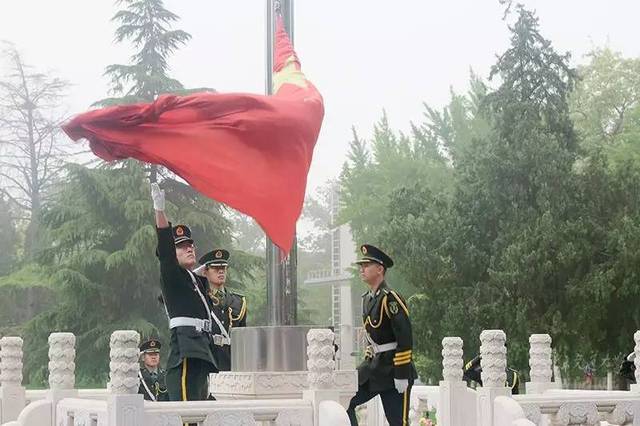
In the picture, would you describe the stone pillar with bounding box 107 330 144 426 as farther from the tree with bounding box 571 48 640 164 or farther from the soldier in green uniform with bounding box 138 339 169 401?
the tree with bounding box 571 48 640 164

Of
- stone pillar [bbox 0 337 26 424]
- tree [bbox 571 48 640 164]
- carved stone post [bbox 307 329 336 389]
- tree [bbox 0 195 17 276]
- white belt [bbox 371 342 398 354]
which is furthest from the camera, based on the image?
tree [bbox 571 48 640 164]

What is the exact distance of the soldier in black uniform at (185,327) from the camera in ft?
17.2

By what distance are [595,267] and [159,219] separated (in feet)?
47.8

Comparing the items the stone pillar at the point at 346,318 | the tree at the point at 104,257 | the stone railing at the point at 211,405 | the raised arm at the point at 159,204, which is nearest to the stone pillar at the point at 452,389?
the stone railing at the point at 211,405

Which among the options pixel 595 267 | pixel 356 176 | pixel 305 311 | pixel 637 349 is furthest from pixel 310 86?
pixel 356 176

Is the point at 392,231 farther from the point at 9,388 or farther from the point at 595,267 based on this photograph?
the point at 9,388

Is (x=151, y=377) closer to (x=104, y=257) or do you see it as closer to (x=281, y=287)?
(x=281, y=287)

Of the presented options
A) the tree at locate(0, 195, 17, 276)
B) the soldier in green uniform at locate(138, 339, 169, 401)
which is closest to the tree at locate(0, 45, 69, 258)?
the tree at locate(0, 195, 17, 276)

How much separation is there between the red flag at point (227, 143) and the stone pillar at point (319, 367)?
56cm

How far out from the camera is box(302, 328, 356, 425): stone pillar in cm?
481

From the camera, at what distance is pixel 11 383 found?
6797 millimetres

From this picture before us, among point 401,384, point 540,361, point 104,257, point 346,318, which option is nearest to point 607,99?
point 346,318

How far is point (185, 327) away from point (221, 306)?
1062mm

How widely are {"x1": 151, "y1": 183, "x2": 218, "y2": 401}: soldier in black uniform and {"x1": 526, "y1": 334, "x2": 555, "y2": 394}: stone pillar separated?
225 cm
